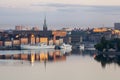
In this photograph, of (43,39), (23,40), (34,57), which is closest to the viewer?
(34,57)

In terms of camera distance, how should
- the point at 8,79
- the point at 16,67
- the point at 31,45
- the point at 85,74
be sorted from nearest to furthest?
the point at 8,79
the point at 85,74
the point at 16,67
the point at 31,45

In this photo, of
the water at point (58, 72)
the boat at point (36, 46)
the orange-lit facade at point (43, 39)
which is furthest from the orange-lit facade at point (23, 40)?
the water at point (58, 72)

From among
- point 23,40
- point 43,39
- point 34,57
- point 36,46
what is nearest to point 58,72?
point 34,57

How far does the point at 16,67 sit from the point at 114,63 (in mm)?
4634

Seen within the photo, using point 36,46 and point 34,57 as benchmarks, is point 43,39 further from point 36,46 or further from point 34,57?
point 34,57

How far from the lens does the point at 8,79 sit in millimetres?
19562

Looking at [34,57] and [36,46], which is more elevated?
[34,57]

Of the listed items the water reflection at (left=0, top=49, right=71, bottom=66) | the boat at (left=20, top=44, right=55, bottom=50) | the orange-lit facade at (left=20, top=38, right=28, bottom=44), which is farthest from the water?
the orange-lit facade at (left=20, top=38, right=28, bottom=44)

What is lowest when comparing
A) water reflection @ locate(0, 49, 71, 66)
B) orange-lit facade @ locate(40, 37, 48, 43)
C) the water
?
orange-lit facade @ locate(40, 37, 48, 43)

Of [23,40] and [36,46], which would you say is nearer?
[36,46]

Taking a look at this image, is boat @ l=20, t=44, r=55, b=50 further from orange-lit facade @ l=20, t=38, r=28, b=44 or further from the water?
the water

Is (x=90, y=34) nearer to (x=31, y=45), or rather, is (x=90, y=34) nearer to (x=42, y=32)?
(x=42, y=32)

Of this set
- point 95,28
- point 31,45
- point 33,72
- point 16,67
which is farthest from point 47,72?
point 95,28

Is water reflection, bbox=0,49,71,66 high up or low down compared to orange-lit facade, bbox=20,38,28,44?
up
